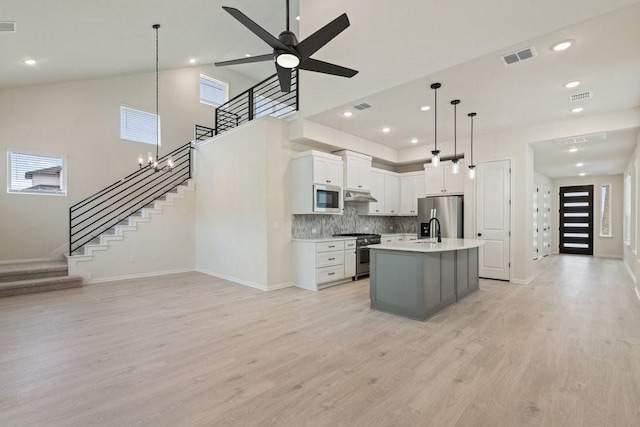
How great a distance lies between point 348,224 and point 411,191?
6.63 ft

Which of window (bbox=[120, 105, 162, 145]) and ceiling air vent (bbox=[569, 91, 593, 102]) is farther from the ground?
window (bbox=[120, 105, 162, 145])

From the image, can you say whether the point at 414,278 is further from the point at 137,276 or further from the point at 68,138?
the point at 68,138

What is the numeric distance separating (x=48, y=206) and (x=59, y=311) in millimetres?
3608

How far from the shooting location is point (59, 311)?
4.24 meters

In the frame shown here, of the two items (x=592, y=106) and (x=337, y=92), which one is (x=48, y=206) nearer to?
(x=337, y=92)

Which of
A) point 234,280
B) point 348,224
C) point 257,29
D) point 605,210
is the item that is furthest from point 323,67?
point 605,210

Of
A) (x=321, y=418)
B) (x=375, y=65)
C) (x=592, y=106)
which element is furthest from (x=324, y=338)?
(x=592, y=106)

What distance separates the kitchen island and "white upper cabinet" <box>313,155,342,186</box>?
6.38 ft

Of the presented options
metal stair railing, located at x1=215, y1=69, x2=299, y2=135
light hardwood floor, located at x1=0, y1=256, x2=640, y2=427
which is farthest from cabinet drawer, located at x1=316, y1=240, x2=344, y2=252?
metal stair railing, located at x1=215, y1=69, x2=299, y2=135

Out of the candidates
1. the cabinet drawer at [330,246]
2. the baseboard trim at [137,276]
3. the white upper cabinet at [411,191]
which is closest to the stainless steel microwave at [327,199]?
the cabinet drawer at [330,246]

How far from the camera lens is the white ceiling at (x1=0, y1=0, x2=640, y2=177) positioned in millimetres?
3053

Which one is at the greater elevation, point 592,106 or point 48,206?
point 592,106

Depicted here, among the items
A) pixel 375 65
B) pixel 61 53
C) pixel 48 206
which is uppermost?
pixel 61 53

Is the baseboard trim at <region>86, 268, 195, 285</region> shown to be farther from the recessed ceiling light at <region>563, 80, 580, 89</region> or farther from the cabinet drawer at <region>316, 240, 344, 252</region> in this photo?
the recessed ceiling light at <region>563, 80, 580, 89</region>
